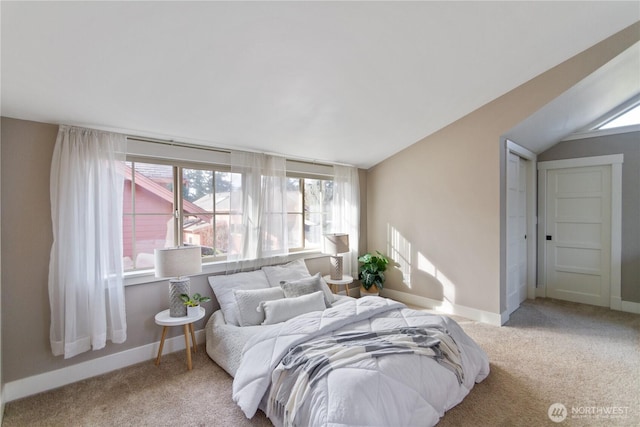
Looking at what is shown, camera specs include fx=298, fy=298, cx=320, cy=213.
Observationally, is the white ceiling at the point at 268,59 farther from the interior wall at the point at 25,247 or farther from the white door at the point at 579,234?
the white door at the point at 579,234

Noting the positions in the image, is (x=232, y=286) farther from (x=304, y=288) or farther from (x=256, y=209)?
(x=256, y=209)

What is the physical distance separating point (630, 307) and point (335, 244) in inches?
154

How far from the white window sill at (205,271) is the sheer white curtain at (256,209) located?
107mm

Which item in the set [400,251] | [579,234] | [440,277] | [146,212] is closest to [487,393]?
[440,277]

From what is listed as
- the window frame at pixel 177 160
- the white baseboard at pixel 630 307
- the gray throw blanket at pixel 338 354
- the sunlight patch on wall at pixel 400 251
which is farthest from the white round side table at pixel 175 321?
the white baseboard at pixel 630 307

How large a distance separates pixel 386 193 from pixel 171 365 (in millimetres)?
3507

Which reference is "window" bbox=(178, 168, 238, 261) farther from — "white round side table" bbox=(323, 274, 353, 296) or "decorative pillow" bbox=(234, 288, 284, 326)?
"white round side table" bbox=(323, 274, 353, 296)

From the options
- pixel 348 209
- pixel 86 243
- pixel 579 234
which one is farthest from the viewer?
pixel 348 209

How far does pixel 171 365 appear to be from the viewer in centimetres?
264

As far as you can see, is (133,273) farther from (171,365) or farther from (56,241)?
(171,365)

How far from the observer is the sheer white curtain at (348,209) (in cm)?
439

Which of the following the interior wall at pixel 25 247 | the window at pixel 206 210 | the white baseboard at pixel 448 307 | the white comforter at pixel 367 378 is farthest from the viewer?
the white baseboard at pixel 448 307

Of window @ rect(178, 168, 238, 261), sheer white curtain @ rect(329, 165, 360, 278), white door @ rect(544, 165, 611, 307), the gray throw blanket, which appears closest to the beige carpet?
the gray throw blanket

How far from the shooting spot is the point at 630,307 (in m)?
3.87
